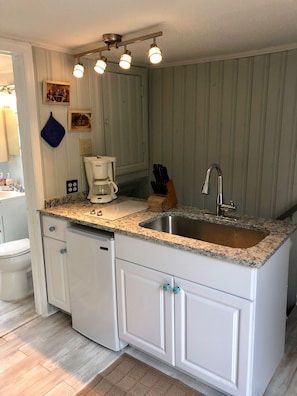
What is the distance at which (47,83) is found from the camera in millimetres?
2266

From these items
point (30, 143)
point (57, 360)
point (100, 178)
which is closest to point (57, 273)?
point (57, 360)

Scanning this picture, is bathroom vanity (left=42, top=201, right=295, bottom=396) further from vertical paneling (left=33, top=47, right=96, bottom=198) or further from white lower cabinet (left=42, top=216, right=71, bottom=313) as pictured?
vertical paneling (left=33, top=47, right=96, bottom=198)

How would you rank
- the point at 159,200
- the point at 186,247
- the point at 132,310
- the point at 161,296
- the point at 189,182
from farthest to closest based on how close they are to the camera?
1. the point at 189,182
2. the point at 159,200
3. the point at 132,310
4. the point at 161,296
5. the point at 186,247

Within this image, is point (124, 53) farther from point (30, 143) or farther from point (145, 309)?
point (145, 309)

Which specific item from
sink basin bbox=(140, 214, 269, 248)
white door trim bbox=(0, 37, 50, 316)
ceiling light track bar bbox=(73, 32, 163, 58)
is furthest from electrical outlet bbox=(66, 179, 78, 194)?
ceiling light track bar bbox=(73, 32, 163, 58)

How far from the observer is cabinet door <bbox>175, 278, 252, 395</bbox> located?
1585mm

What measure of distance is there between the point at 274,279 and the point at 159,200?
0.91m

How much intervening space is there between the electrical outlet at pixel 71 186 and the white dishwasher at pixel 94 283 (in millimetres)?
437

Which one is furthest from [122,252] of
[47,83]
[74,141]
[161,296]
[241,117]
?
[241,117]

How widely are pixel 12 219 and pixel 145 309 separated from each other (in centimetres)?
206

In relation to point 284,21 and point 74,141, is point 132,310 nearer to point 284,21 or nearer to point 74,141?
point 74,141

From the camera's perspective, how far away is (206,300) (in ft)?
5.49

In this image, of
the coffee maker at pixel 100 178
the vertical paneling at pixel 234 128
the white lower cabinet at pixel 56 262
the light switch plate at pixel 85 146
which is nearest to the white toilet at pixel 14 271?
the white lower cabinet at pixel 56 262

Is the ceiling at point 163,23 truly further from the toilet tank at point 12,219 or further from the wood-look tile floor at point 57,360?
the wood-look tile floor at point 57,360
